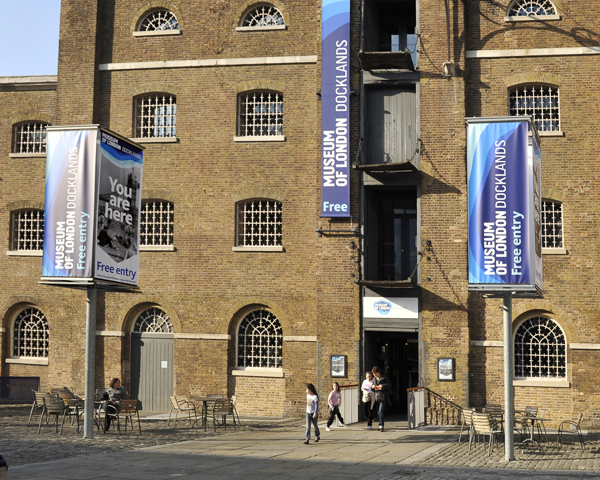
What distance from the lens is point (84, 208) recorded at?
1722 centimetres

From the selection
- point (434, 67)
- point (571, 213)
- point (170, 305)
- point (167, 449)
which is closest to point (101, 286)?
point (167, 449)

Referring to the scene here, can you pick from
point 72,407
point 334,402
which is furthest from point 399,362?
point 72,407

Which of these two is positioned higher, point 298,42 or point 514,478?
point 298,42

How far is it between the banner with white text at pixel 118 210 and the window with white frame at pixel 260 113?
225 inches

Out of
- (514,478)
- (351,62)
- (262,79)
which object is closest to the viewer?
(514,478)

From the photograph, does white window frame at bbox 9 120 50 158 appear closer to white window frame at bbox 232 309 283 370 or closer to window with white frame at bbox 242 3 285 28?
window with white frame at bbox 242 3 285 28

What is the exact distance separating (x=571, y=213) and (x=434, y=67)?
5.89 m

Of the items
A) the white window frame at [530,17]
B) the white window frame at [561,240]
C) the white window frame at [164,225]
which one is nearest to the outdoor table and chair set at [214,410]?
the white window frame at [164,225]

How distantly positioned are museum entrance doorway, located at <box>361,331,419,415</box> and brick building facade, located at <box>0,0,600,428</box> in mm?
67

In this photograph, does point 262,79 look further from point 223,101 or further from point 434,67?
point 434,67

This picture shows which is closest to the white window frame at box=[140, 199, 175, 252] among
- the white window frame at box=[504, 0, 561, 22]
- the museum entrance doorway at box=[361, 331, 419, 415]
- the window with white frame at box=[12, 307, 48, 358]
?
the window with white frame at box=[12, 307, 48, 358]

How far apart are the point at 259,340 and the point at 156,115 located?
828 centimetres

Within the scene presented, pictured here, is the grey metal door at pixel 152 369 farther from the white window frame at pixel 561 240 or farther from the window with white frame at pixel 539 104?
the window with white frame at pixel 539 104

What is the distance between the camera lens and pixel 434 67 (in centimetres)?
2169
